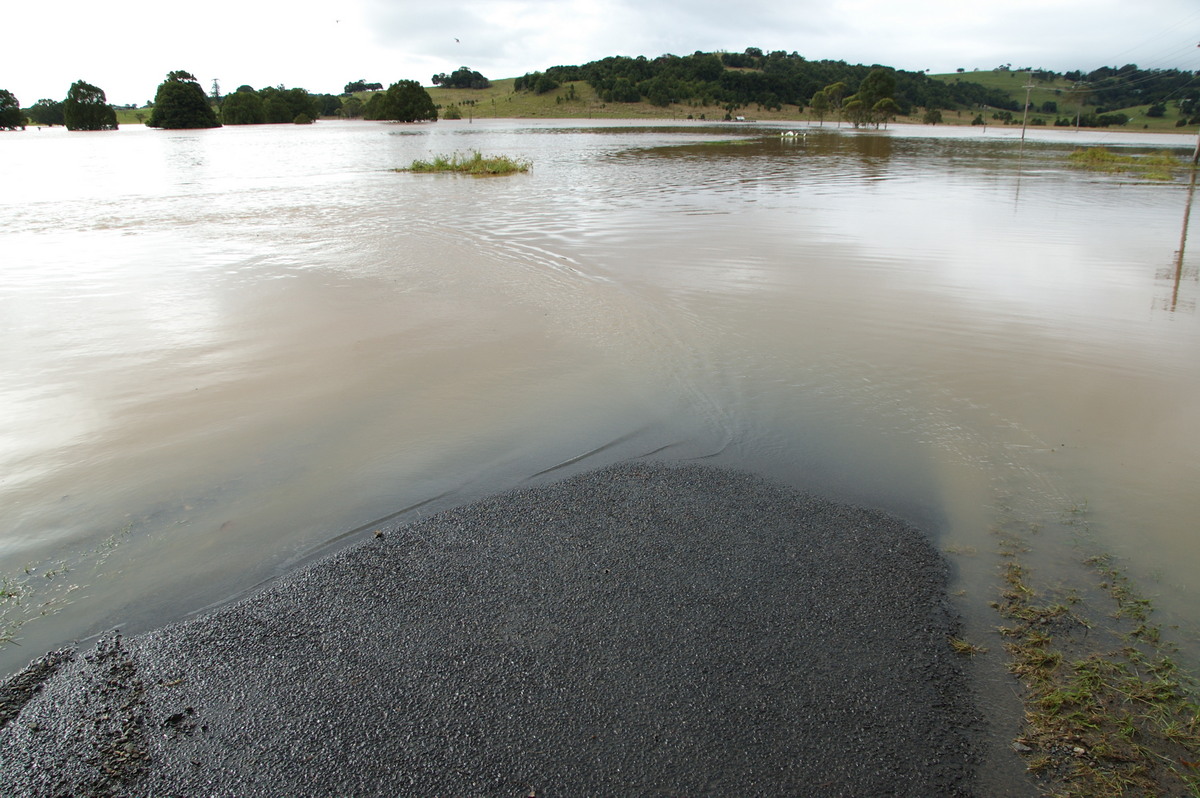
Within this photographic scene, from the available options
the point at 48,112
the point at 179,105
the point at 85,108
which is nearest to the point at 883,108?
the point at 179,105

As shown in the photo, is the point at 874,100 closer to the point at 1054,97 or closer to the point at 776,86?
the point at 776,86

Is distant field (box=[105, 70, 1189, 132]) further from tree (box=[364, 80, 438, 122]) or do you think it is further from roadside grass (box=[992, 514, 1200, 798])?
roadside grass (box=[992, 514, 1200, 798])

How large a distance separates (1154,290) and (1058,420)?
557 cm

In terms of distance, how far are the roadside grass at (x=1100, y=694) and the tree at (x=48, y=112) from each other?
126186 millimetres

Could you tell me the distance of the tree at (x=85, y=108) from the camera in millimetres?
70000

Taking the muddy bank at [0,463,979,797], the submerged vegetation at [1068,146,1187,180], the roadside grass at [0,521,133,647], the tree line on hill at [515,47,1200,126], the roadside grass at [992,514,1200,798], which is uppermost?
the tree line on hill at [515,47,1200,126]

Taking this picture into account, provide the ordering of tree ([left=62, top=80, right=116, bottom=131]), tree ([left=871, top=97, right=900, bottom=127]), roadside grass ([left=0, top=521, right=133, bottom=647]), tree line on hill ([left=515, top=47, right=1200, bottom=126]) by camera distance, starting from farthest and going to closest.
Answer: tree line on hill ([left=515, top=47, right=1200, bottom=126]), tree ([left=871, top=97, right=900, bottom=127]), tree ([left=62, top=80, right=116, bottom=131]), roadside grass ([left=0, top=521, right=133, bottom=647])

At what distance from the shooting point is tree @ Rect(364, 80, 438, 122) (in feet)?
298

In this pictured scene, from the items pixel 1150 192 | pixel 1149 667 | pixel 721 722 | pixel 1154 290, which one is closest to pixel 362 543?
pixel 721 722

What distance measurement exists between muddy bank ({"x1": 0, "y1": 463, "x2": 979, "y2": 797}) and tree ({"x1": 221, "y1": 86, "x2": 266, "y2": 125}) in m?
112

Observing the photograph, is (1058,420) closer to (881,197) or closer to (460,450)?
(460,450)

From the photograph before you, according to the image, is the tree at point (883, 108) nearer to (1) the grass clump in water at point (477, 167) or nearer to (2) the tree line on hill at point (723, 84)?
(2) the tree line on hill at point (723, 84)

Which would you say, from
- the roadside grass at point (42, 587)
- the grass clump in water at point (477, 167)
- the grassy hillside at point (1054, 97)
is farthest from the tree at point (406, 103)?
the roadside grass at point (42, 587)

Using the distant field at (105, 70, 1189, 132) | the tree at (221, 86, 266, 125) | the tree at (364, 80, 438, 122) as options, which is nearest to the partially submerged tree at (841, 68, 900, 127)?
the distant field at (105, 70, 1189, 132)
